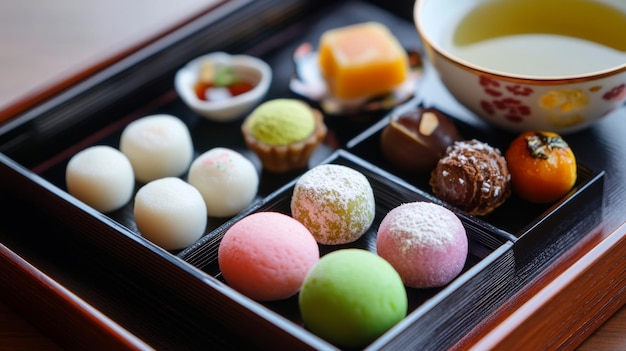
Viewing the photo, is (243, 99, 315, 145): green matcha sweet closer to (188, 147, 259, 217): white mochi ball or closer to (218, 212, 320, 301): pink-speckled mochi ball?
(188, 147, 259, 217): white mochi ball

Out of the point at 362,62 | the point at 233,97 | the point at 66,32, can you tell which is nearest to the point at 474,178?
the point at 362,62

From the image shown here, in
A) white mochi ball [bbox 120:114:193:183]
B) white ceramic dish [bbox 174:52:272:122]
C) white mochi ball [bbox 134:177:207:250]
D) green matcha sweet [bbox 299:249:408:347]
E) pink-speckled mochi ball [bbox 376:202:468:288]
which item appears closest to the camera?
green matcha sweet [bbox 299:249:408:347]

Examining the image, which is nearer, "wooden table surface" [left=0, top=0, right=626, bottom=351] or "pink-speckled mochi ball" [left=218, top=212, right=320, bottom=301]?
"pink-speckled mochi ball" [left=218, top=212, right=320, bottom=301]

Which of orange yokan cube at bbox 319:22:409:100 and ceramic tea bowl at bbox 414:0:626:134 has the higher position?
ceramic tea bowl at bbox 414:0:626:134

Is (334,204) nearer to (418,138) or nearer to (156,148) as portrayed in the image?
(418,138)

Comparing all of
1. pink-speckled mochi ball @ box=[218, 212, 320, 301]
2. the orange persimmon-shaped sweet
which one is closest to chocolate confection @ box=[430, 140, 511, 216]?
the orange persimmon-shaped sweet

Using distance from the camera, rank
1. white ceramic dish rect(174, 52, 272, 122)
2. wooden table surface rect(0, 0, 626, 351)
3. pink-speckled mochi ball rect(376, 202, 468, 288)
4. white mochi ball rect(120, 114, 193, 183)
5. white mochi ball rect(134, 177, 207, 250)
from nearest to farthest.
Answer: pink-speckled mochi ball rect(376, 202, 468, 288) < white mochi ball rect(134, 177, 207, 250) < white mochi ball rect(120, 114, 193, 183) < white ceramic dish rect(174, 52, 272, 122) < wooden table surface rect(0, 0, 626, 351)
